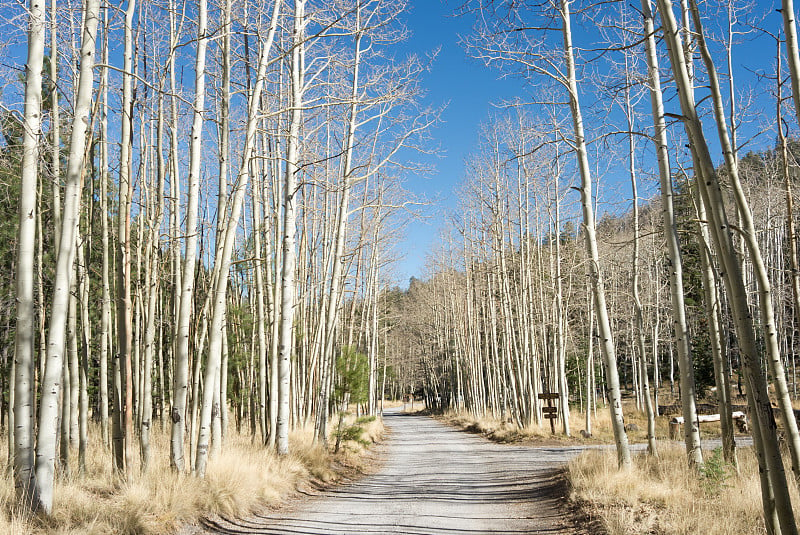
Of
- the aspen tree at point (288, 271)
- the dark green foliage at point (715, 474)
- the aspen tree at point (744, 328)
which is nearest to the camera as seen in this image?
the aspen tree at point (744, 328)

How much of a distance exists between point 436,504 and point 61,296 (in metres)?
4.88

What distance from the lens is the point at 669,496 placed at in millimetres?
6062

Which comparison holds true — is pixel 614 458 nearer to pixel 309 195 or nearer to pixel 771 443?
pixel 771 443

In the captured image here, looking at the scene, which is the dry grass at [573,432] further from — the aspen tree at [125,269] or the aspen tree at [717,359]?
the aspen tree at [125,269]

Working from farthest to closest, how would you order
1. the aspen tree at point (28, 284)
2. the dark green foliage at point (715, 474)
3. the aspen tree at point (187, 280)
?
the aspen tree at point (187, 280), the dark green foliage at point (715, 474), the aspen tree at point (28, 284)

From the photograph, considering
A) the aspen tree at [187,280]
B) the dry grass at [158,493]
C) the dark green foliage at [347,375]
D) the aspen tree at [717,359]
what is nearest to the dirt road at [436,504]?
the dry grass at [158,493]

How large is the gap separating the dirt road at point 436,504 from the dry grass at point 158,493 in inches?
13.2

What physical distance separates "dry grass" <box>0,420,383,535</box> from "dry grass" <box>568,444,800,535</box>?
391 centimetres

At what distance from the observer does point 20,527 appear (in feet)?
14.5

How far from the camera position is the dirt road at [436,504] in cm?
592

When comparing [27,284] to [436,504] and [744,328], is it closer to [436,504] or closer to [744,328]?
[436,504]

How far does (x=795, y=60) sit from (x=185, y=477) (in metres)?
7.03

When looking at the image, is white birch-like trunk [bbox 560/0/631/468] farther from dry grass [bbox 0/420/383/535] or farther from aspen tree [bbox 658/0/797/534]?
dry grass [bbox 0/420/383/535]

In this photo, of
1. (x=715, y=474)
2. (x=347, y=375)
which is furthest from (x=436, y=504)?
(x=347, y=375)
